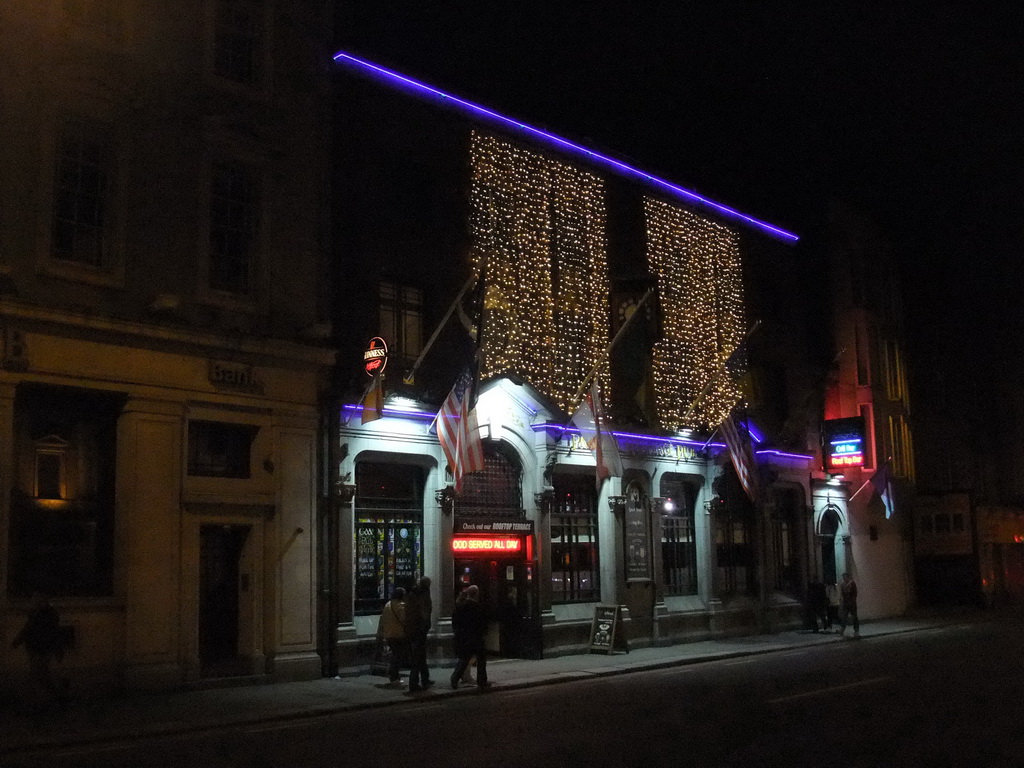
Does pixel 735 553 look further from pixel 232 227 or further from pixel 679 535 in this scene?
pixel 232 227

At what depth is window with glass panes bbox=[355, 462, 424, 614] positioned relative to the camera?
20.9m

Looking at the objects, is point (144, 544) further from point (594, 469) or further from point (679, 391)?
point (679, 391)

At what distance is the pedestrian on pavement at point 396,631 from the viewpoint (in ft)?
59.3

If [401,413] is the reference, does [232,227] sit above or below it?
above

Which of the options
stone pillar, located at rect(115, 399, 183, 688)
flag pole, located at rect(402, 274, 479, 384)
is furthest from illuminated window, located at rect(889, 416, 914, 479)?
stone pillar, located at rect(115, 399, 183, 688)

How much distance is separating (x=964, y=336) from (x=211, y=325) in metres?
38.8

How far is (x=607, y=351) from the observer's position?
24828 mm

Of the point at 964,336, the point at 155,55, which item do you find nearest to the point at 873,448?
the point at 964,336

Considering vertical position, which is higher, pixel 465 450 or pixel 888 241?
pixel 888 241

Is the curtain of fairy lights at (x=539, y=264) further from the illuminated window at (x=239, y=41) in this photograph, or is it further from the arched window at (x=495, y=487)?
A: the illuminated window at (x=239, y=41)

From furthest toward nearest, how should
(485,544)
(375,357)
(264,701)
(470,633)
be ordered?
(485,544) < (375,357) < (470,633) < (264,701)

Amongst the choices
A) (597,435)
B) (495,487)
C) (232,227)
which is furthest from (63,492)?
(597,435)

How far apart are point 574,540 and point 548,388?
393 cm

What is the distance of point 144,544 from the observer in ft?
57.0
